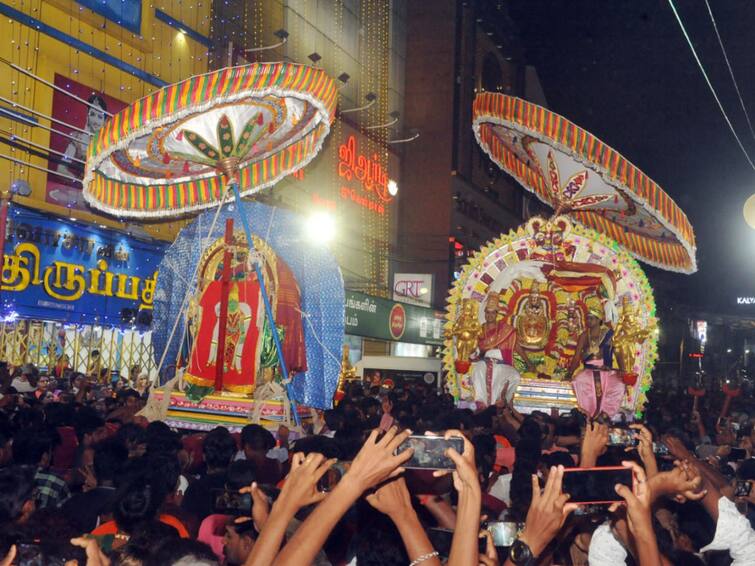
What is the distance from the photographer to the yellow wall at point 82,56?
1766 centimetres

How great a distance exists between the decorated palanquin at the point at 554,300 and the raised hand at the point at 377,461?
14.2 metres

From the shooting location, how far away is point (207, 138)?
11.3 meters

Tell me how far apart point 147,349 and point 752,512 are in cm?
1843

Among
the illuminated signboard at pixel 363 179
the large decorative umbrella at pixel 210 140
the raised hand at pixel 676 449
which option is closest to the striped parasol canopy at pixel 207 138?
the large decorative umbrella at pixel 210 140

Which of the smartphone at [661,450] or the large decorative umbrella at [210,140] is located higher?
the large decorative umbrella at [210,140]

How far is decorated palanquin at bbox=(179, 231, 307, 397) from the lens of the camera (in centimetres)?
1202

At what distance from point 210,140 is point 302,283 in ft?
7.99

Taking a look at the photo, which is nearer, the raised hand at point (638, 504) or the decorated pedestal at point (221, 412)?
the raised hand at point (638, 504)

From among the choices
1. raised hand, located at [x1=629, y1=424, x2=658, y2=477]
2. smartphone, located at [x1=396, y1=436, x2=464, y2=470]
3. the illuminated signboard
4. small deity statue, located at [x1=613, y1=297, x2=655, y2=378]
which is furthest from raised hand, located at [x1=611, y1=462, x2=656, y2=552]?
the illuminated signboard

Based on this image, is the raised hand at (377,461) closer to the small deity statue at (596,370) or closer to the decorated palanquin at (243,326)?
the decorated palanquin at (243,326)

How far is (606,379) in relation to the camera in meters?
16.2

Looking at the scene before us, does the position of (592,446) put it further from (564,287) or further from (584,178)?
(584,178)

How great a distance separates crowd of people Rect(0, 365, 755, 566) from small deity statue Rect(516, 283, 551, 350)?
28.2 ft

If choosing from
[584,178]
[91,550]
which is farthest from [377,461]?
[584,178]
